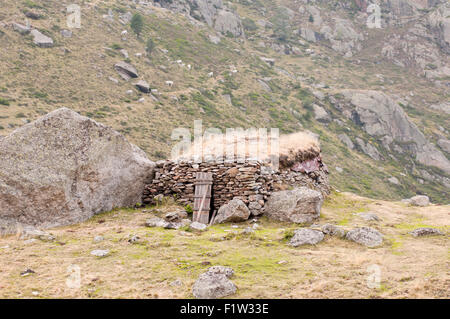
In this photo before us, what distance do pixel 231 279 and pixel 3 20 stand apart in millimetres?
60610

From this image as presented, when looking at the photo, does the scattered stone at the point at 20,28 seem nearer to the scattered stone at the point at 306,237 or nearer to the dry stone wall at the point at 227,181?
the dry stone wall at the point at 227,181

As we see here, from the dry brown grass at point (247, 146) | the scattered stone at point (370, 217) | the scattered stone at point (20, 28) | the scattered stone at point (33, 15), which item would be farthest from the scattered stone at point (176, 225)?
the scattered stone at point (33, 15)

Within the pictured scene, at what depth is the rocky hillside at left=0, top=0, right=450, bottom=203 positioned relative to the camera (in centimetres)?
4581

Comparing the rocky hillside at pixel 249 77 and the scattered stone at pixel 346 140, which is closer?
the rocky hillside at pixel 249 77

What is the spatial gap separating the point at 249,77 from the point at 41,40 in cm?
3984

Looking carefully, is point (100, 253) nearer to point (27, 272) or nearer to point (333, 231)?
point (27, 272)

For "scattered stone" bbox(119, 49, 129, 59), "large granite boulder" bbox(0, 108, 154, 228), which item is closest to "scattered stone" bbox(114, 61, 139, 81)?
"scattered stone" bbox(119, 49, 129, 59)

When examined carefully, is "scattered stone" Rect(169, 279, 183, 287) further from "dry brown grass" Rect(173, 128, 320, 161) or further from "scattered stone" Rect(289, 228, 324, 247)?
"dry brown grass" Rect(173, 128, 320, 161)

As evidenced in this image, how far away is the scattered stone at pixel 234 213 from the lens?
12.0 metres

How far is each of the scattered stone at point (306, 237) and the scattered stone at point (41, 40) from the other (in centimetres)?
5350

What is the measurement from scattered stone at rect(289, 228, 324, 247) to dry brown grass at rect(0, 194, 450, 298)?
9.1 inches

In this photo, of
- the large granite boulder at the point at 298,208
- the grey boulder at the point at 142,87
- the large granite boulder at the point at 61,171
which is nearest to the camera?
the large granite boulder at the point at 61,171
